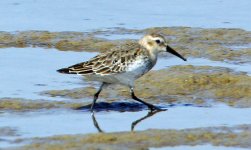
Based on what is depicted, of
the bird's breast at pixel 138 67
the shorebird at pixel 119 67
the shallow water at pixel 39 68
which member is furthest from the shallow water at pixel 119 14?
the bird's breast at pixel 138 67

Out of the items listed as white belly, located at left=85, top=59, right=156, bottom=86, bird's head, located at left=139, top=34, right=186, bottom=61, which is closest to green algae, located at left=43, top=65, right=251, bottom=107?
white belly, located at left=85, top=59, right=156, bottom=86

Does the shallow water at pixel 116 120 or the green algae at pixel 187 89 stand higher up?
the green algae at pixel 187 89

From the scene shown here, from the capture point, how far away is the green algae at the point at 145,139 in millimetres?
12086

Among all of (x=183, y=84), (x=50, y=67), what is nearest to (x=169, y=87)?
(x=183, y=84)

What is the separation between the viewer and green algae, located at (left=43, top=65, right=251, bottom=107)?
15406mm

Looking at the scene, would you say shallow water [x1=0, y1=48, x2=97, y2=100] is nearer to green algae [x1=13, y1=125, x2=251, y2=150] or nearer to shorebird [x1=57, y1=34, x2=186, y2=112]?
shorebird [x1=57, y1=34, x2=186, y2=112]

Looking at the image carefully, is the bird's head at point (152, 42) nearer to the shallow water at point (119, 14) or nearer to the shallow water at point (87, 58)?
the shallow water at point (87, 58)

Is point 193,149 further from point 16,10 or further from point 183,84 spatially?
point 16,10

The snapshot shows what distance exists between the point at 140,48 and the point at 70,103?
1.44 meters

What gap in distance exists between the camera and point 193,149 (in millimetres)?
12070

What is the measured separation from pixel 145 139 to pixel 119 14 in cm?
957

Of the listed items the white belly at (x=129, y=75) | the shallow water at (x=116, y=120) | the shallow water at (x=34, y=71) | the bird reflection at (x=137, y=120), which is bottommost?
the bird reflection at (x=137, y=120)

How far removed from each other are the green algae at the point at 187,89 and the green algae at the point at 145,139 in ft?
7.73

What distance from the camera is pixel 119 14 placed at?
21.8 meters
